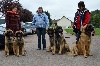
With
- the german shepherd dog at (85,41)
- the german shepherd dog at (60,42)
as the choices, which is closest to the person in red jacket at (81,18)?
the german shepherd dog at (85,41)

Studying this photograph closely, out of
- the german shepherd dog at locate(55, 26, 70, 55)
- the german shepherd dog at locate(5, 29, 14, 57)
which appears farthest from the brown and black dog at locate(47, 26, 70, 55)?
the german shepherd dog at locate(5, 29, 14, 57)

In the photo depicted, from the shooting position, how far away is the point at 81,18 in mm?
11148

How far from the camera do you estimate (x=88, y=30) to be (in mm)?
10688

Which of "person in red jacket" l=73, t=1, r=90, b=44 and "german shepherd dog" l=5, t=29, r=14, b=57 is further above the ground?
"person in red jacket" l=73, t=1, r=90, b=44

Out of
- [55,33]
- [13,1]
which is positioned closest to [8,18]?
[55,33]

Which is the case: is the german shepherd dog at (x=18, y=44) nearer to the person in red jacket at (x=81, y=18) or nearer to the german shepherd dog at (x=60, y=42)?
the german shepherd dog at (x=60, y=42)

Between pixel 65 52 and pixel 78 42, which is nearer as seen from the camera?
pixel 78 42

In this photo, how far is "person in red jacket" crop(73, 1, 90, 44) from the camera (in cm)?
1095

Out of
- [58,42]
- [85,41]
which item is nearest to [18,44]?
[58,42]

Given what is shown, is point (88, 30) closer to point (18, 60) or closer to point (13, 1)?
point (18, 60)

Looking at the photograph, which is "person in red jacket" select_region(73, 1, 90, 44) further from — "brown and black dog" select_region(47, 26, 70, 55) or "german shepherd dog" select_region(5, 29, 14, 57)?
"german shepherd dog" select_region(5, 29, 14, 57)

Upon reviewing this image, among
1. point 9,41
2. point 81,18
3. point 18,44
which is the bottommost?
point 18,44

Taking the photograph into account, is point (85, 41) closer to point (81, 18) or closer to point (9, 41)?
point (81, 18)

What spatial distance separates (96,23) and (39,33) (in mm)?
110623
